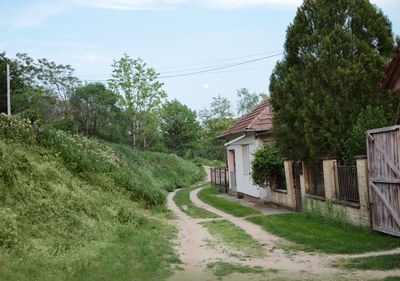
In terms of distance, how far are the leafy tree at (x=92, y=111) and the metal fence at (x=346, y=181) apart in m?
30.9

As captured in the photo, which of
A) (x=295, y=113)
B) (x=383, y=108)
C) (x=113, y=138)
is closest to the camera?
(x=383, y=108)

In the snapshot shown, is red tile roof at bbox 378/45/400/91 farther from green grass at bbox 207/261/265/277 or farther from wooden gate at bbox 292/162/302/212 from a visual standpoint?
green grass at bbox 207/261/265/277

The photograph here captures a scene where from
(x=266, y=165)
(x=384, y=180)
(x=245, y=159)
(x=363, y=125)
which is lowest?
(x=384, y=180)

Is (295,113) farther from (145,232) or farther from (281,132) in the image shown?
(145,232)

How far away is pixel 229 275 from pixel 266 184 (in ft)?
34.4

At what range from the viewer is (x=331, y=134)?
11.2m

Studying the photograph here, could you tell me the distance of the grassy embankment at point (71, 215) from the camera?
19.6 feet

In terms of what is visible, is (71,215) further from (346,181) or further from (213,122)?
(213,122)

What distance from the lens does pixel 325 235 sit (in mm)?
9242

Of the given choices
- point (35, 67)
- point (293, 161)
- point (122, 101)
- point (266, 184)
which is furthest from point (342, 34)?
point (35, 67)

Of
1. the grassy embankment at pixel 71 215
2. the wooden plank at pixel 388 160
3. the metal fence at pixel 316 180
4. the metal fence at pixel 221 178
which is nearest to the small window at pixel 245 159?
the metal fence at pixel 221 178

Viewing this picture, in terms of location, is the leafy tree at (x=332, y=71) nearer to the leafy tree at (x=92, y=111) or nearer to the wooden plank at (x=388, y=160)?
the wooden plank at (x=388, y=160)

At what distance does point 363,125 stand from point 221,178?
16202 mm

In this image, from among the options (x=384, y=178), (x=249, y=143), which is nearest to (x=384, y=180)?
(x=384, y=178)
